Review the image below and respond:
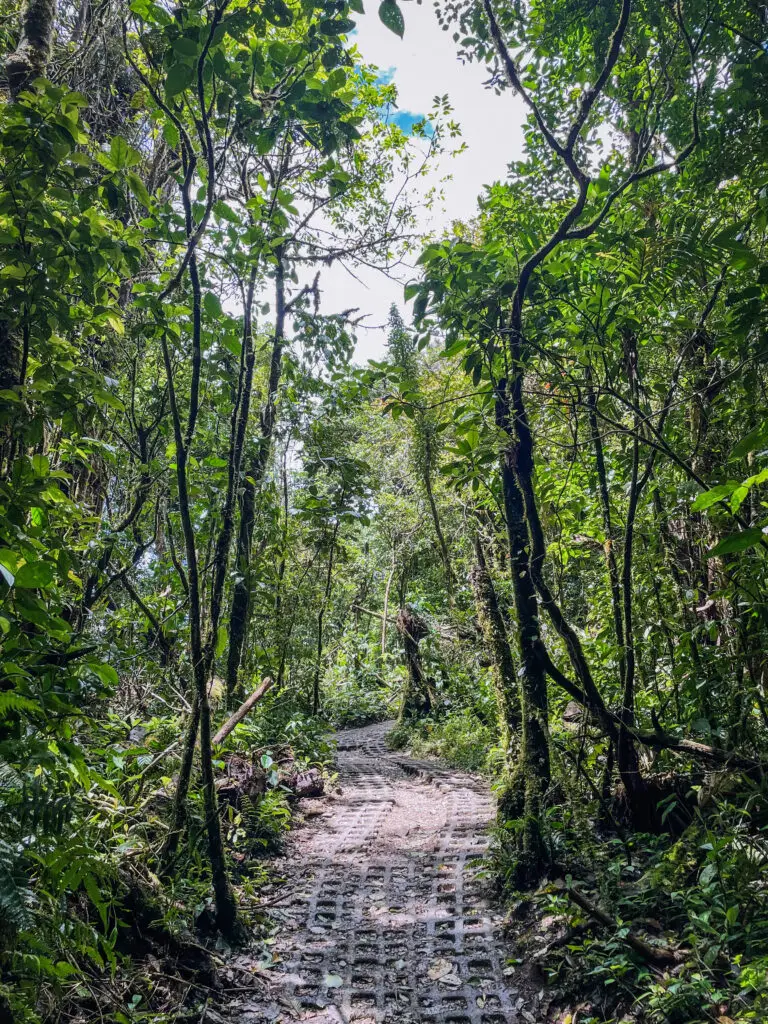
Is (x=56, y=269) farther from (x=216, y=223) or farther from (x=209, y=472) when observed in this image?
(x=209, y=472)

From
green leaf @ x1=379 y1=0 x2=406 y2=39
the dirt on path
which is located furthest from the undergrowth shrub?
green leaf @ x1=379 y1=0 x2=406 y2=39

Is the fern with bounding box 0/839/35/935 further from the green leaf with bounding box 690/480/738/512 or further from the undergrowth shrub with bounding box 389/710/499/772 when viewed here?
the undergrowth shrub with bounding box 389/710/499/772

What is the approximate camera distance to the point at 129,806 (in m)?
3.42

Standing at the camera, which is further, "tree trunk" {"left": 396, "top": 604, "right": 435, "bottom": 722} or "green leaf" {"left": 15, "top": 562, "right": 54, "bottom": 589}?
"tree trunk" {"left": 396, "top": 604, "right": 435, "bottom": 722}

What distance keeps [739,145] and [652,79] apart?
3.27 feet

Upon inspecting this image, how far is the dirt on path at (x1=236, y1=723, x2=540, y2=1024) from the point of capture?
9.41ft

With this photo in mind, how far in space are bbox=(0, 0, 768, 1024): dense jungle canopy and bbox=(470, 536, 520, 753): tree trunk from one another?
0.55ft

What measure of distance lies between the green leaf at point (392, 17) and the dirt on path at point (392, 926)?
402cm

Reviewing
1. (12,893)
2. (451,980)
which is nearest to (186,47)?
(12,893)

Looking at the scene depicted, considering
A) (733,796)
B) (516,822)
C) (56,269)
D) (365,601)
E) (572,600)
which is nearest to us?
(56,269)

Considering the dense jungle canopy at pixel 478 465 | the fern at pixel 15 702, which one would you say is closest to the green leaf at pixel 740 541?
the dense jungle canopy at pixel 478 465

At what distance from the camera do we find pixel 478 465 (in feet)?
10.9

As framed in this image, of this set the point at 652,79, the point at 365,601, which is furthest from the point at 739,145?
the point at 365,601

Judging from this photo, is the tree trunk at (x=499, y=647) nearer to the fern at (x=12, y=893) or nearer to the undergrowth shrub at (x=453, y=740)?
the undergrowth shrub at (x=453, y=740)
